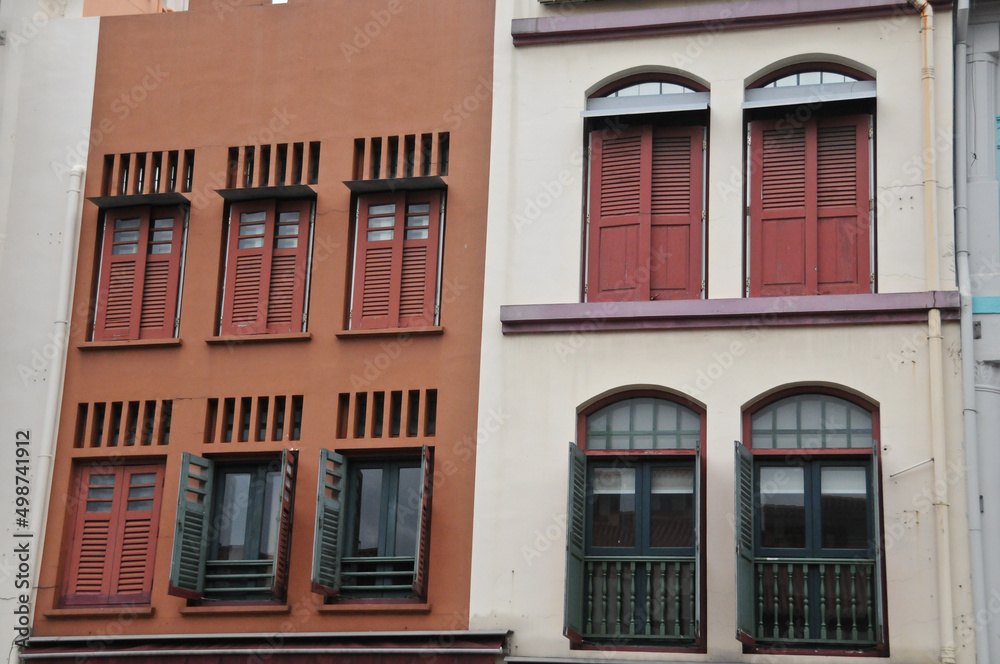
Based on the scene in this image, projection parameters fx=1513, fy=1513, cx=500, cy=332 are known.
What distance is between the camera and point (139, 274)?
18250 mm

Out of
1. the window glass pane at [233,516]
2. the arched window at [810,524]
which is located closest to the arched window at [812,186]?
the arched window at [810,524]

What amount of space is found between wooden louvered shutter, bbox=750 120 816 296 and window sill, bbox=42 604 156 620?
24.9 feet

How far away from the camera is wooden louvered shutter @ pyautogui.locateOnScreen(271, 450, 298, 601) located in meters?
16.3

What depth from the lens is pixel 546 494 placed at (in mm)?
16141

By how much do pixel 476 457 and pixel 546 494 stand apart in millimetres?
904

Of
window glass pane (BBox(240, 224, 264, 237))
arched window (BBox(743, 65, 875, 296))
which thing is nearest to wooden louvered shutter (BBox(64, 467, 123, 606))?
window glass pane (BBox(240, 224, 264, 237))

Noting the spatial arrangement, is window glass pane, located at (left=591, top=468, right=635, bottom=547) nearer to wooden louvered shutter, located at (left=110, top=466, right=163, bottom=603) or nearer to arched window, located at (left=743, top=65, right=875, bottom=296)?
arched window, located at (left=743, top=65, right=875, bottom=296)

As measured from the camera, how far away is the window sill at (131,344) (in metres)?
17.7

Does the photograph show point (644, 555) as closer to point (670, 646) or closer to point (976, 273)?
point (670, 646)

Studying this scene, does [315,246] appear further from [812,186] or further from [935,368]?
[935,368]

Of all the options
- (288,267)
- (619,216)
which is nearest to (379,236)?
(288,267)

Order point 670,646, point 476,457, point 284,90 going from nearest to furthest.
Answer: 1. point 670,646
2. point 476,457
3. point 284,90

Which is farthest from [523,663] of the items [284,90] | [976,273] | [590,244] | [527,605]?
[284,90]

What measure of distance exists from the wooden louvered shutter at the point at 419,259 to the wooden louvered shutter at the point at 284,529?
2072 mm
